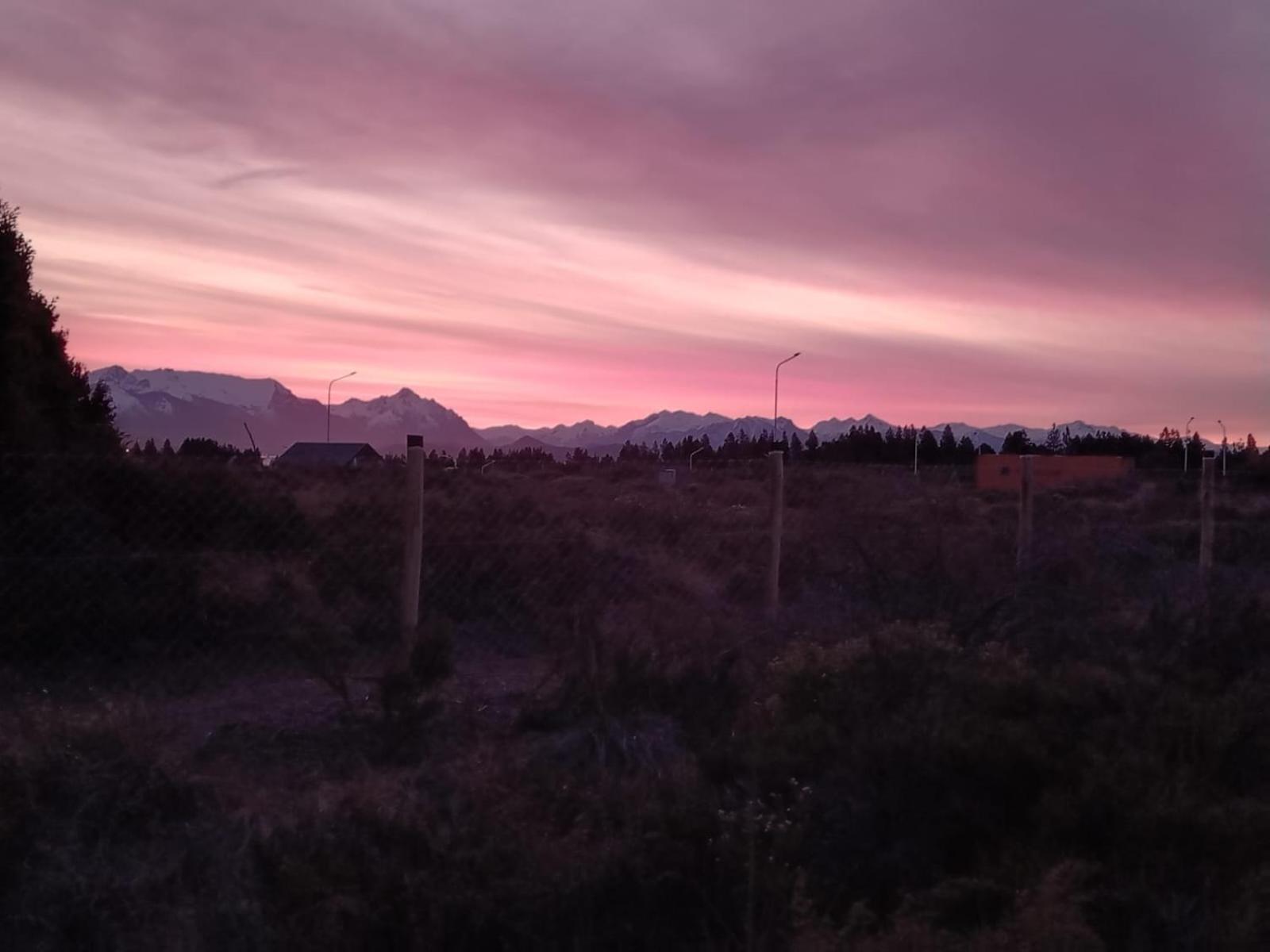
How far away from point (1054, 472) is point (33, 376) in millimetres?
22529

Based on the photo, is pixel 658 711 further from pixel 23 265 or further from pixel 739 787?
pixel 23 265

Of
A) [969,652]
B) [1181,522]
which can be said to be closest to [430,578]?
[969,652]

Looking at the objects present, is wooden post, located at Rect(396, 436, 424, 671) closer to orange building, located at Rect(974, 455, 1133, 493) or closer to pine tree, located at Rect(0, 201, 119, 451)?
pine tree, located at Rect(0, 201, 119, 451)

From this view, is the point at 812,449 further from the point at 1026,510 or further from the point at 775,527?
the point at 775,527

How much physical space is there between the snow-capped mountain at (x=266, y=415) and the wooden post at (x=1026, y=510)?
168ft

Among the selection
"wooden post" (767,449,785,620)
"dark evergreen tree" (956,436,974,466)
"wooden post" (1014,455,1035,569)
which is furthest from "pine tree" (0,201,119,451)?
"dark evergreen tree" (956,436,974,466)

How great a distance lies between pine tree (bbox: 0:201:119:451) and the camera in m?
9.49

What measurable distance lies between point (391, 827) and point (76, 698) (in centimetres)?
359

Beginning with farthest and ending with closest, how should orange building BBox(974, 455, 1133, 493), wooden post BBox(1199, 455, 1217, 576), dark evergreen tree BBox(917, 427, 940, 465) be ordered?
dark evergreen tree BBox(917, 427, 940, 465), orange building BBox(974, 455, 1133, 493), wooden post BBox(1199, 455, 1217, 576)

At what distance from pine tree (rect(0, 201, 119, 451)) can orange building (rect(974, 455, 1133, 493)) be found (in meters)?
14.7

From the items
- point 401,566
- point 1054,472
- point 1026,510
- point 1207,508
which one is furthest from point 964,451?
point 401,566

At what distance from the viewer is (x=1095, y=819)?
5379 mm

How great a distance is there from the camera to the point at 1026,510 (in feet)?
42.3

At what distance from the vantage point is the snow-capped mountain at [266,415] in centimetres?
7588
